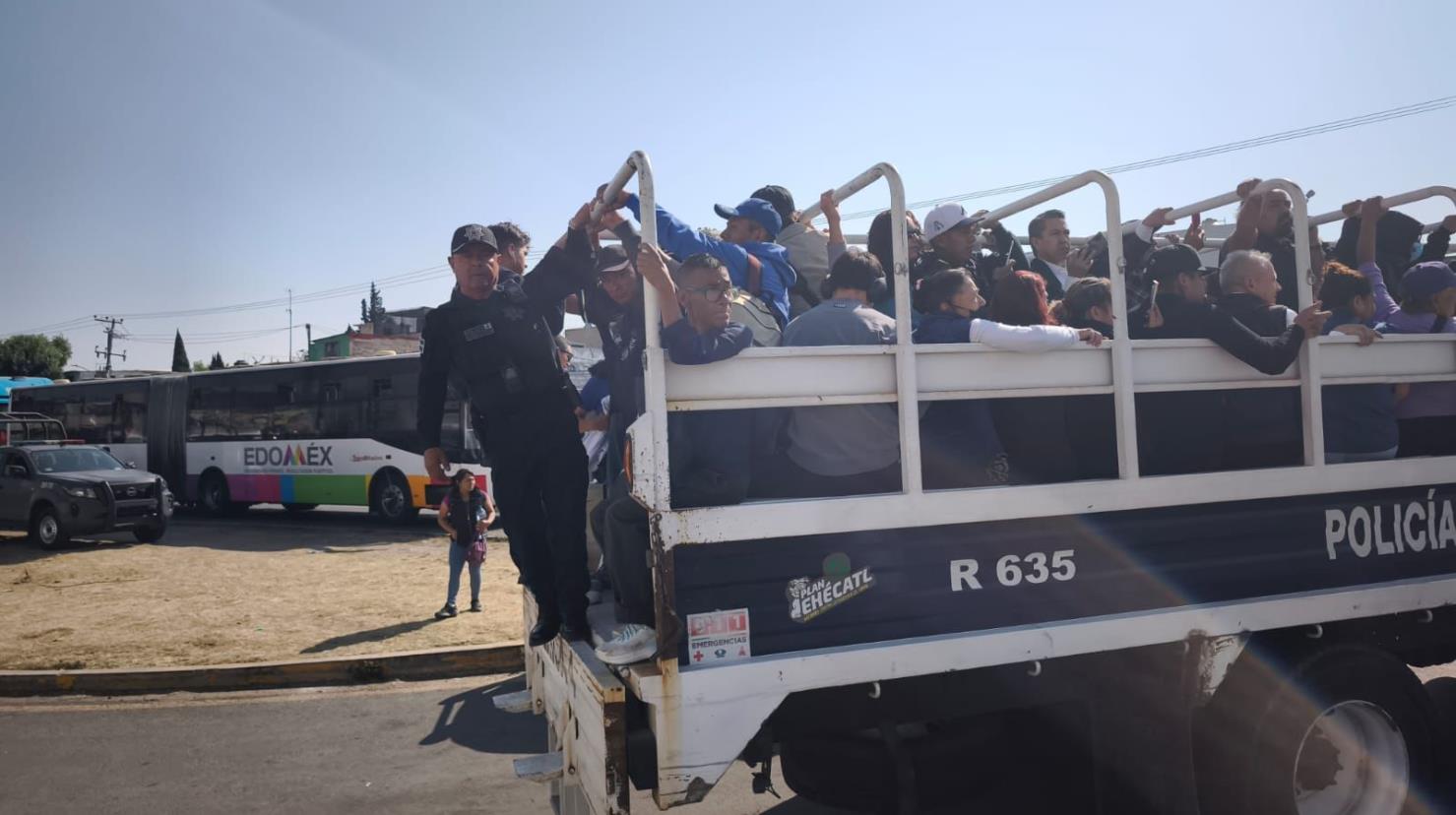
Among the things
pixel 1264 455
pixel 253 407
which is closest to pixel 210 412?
pixel 253 407

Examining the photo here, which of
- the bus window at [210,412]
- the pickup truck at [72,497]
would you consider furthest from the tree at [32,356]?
the pickup truck at [72,497]

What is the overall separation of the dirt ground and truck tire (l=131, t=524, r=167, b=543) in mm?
205

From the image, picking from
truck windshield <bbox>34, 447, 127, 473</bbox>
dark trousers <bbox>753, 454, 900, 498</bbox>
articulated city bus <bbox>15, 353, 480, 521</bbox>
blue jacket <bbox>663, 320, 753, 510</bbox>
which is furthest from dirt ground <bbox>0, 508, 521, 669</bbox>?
blue jacket <bbox>663, 320, 753, 510</bbox>

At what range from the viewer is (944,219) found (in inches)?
161

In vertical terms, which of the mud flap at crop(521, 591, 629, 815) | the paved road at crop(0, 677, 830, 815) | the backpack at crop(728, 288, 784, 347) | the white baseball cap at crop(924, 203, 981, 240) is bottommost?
the paved road at crop(0, 677, 830, 815)

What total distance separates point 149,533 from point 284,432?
4.07 m

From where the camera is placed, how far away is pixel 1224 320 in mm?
3266

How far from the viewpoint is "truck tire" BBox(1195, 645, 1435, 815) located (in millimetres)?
3168

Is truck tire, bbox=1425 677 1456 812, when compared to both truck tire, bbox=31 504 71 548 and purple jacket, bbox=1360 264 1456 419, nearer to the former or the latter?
purple jacket, bbox=1360 264 1456 419

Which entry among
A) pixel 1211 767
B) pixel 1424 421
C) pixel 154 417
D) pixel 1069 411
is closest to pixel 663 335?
pixel 1069 411

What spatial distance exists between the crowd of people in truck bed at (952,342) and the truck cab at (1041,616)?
0.31ft

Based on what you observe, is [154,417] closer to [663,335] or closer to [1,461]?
[1,461]

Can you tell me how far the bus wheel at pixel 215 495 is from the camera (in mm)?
20172

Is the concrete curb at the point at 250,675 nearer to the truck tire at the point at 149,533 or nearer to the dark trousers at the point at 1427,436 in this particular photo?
the dark trousers at the point at 1427,436
